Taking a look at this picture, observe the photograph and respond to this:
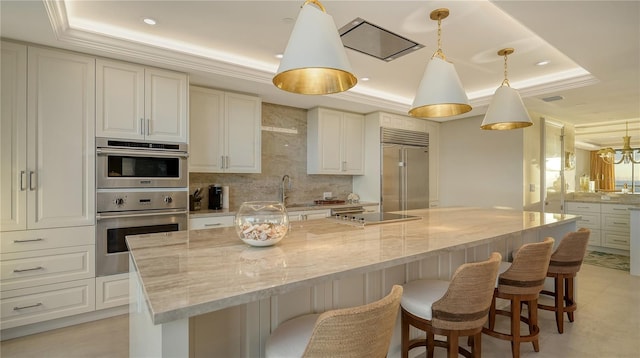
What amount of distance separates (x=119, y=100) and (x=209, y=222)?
139 cm

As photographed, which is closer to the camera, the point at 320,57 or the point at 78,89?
the point at 320,57

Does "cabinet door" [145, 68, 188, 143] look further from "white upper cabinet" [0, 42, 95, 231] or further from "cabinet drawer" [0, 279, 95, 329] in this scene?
"cabinet drawer" [0, 279, 95, 329]

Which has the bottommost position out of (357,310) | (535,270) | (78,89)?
(535,270)

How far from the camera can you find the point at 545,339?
2406mm

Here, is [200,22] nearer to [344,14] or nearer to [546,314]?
[344,14]

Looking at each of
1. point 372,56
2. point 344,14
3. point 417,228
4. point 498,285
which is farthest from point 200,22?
point 498,285

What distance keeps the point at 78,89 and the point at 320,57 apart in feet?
7.75

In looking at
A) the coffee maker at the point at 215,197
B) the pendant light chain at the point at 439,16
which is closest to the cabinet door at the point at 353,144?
the coffee maker at the point at 215,197

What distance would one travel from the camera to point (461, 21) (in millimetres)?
2402

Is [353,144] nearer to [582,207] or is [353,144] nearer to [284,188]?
[284,188]

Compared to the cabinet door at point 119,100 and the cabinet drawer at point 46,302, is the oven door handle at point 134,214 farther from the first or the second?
the cabinet door at point 119,100

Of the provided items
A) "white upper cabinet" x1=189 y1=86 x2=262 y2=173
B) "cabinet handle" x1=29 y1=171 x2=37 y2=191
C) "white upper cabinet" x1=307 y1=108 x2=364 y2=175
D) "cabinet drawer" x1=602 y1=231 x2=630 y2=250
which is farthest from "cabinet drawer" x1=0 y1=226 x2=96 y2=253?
"cabinet drawer" x1=602 y1=231 x2=630 y2=250

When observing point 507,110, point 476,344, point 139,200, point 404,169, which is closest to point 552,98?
point 507,110

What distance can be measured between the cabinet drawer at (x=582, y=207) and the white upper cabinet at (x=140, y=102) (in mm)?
6439
